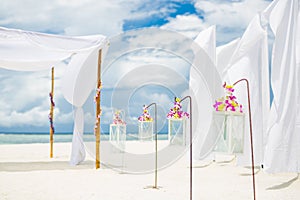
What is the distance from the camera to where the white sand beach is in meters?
4.01

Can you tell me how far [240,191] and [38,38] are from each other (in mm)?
3697

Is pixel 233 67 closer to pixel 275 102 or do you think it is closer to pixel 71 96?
pixel 275 102

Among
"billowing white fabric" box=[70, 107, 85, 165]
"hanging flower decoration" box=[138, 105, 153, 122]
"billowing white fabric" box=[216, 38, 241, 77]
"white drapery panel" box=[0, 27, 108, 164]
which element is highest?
"billowing white fabric" box=[216, 38, 241, 77]

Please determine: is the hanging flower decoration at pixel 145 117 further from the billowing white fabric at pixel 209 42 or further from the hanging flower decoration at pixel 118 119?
the billowing white fabric at pixel 209 42

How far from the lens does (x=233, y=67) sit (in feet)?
20.5

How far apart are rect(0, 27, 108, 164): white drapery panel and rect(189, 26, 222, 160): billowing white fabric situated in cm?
183

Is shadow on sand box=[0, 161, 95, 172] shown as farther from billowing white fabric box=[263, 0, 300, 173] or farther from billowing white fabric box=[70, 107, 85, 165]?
billowing white fabric box=[263, 0, 300, 173]

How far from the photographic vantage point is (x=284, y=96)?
4887 mm

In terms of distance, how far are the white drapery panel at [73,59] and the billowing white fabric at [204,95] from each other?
1832mm

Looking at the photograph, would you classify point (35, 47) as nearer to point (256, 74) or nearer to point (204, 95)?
point (204, 95)

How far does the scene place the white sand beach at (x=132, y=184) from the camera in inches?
158

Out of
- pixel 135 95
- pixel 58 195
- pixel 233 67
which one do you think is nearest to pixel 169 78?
pixel 135 95

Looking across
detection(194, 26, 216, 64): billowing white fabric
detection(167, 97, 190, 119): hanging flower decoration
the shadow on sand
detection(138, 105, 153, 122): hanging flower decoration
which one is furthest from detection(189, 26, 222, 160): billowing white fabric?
the shadow on sand

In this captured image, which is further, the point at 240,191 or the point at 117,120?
the point at 117,120
